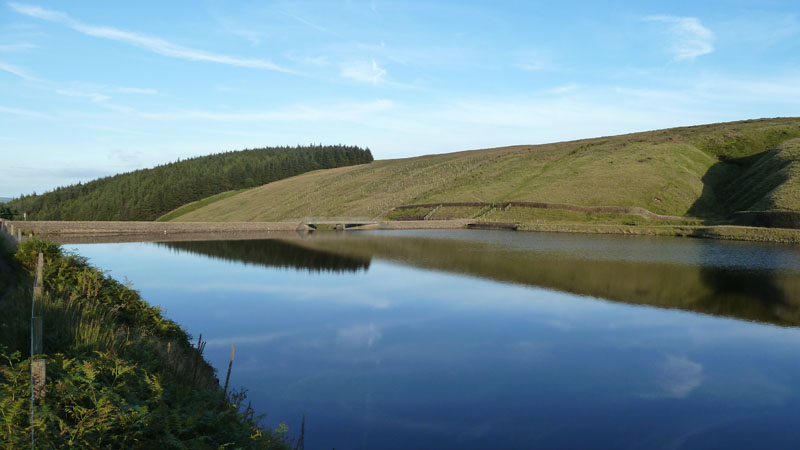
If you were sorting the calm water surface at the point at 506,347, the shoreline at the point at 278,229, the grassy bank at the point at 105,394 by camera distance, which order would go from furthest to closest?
1. the shoreline at the point at 278,229
2. the calm water surface at the point at 506,347
3. the grassy bank at the point at 105,394

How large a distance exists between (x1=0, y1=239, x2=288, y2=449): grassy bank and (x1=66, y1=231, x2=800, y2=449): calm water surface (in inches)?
118

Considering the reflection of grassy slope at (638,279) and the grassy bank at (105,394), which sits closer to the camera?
the grassy bank at (105,394)

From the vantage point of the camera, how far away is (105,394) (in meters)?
10.2

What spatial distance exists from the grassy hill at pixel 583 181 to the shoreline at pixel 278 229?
9902mm

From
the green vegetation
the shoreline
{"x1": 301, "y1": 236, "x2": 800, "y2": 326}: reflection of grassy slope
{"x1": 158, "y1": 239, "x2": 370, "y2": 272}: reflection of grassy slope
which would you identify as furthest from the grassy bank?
the green vegetation

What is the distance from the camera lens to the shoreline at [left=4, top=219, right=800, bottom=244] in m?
67.1

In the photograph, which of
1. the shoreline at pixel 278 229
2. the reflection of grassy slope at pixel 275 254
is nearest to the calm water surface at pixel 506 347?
the reflection of grassy slope at pixel 275 254

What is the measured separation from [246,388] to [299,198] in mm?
130544

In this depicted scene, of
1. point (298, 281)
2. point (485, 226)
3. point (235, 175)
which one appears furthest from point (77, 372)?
point (235, 175)

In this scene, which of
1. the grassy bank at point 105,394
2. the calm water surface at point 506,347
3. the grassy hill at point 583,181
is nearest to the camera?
the grassy bank at point 105,394

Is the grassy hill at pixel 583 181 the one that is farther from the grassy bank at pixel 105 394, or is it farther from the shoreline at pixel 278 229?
the grassy bank at pixel 105 394

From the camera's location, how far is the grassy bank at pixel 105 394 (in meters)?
9.28

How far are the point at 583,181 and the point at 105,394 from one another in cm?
10732

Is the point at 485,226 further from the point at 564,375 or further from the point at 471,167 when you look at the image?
the point at 564,375
